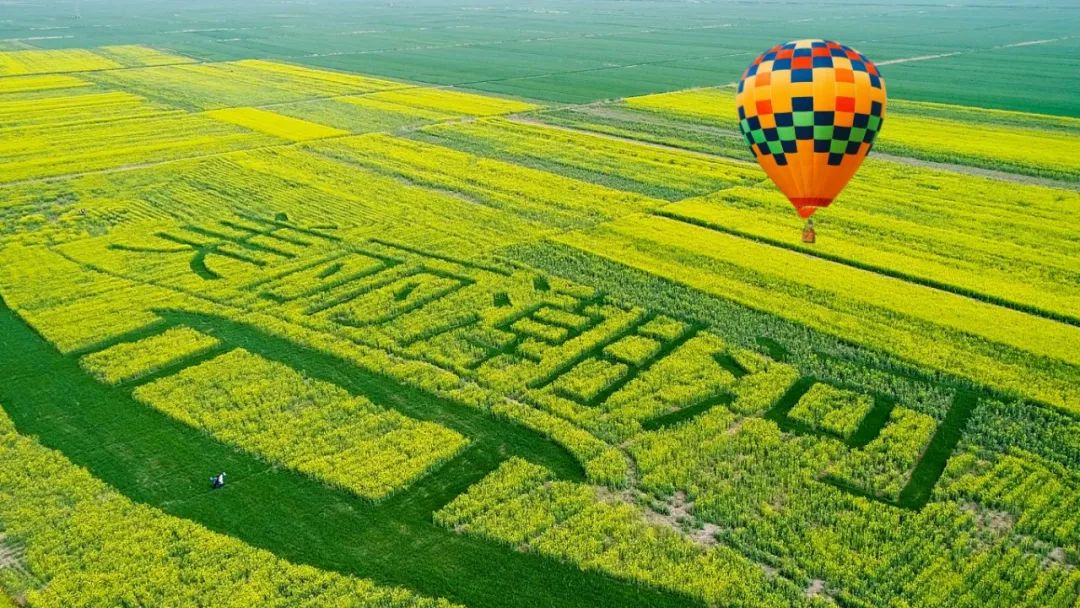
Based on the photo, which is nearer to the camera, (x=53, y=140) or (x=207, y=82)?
(x=53, y=140)

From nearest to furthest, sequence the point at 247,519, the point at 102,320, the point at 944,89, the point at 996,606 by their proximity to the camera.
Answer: the point at 996,606 → the point at 247,519 → the point at 102,320 → the point at 944,89

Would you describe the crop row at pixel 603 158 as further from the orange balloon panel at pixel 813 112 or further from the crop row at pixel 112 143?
the orange balloon panel at pixel 813 112

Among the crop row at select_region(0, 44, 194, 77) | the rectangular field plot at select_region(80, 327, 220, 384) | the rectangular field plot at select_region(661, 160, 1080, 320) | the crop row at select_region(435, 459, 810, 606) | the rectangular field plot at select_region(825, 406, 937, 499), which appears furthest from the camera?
the crop row at select_region(0, 44, 194, 77)

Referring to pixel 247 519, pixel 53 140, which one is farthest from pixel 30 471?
pixel 53 140

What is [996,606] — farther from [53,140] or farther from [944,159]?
[53,140]

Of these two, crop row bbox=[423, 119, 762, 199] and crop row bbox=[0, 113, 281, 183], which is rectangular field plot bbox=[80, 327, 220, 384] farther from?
crop row bbox=[0, 113, 281, 183]

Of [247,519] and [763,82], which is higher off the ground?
[763,82]

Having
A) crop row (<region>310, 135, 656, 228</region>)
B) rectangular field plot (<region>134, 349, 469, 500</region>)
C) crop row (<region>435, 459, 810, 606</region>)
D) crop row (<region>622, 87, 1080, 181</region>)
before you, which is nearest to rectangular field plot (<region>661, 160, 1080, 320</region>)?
crop row (<region>310, 135, 656, 228</region>)
